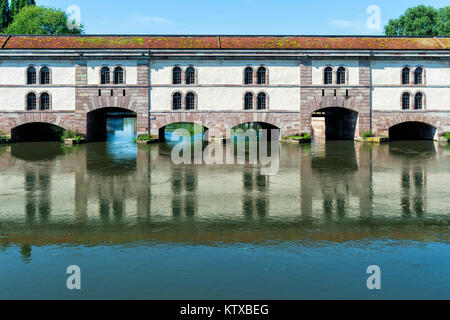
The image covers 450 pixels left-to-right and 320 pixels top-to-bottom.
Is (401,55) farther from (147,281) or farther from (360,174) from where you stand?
(147,281)

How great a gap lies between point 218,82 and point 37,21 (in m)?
31.8

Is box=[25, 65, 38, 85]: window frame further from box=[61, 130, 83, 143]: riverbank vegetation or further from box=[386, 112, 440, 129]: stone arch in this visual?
box=[386, 112, 440, 129]: stone arch

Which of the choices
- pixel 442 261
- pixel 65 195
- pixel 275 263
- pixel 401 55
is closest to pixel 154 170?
pixel 65 195

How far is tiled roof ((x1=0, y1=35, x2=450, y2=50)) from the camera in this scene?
3938 centimetres

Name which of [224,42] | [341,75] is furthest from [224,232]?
[224,42]

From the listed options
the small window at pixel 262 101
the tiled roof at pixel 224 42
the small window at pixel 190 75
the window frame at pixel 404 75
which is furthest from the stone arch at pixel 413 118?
the small window at pixel 190 75

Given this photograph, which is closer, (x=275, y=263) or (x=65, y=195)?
(x=275, y=263)

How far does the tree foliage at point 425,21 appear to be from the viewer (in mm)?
63594

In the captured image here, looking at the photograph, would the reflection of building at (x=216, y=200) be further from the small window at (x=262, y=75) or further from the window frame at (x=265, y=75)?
the small window at (x=262, y=75)

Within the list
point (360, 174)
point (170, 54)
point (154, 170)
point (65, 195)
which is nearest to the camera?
point (65, 195)
